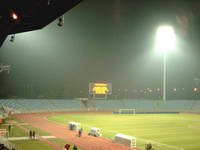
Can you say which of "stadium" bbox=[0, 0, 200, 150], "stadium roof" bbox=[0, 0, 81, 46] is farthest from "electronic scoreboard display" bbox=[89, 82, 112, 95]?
"stadium roof" bbox=[0, 0, 81, 46]

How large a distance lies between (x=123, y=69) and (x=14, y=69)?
3164 centimetres

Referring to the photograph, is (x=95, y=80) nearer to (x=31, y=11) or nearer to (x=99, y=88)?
(x=99, y=88)

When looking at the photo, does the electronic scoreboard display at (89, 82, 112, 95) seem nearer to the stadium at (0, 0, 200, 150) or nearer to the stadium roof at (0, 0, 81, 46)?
the stadium at (0, 0, 200, 150)

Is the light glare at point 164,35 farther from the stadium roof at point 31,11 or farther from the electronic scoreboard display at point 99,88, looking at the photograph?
the stadium roof at point 31,11

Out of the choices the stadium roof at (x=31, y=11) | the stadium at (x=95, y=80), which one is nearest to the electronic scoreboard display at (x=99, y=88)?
the stadium at (x=95, y=80)

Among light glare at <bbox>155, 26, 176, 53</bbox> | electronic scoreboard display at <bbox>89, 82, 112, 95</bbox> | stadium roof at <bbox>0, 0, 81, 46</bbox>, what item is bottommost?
electronic scoreboard display at <bbox>89, 82, 112, 95</bbox>

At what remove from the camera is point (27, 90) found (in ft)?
254

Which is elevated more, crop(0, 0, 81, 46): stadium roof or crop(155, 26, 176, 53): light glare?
crop(155, 26, 176, 53): light glare

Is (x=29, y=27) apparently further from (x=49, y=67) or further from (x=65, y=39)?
(x=49, y=67)

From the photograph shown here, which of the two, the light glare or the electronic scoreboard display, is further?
the electronic scoreboard display

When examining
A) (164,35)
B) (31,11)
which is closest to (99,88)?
(164,35)

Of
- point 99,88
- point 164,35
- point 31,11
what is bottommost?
point 99,88

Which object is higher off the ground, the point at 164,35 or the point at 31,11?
the point at 164,35

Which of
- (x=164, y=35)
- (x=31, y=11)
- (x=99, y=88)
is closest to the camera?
(x=31, y=11)
